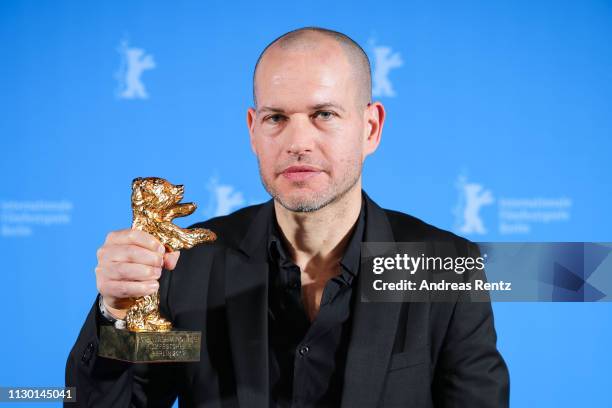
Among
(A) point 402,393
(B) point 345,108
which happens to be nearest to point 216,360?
(A) point 402,393

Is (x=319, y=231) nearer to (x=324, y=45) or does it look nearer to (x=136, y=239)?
(x=324, y=45)

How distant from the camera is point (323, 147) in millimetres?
2090

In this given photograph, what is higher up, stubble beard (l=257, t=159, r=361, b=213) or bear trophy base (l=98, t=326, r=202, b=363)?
stubble beard (l=257, t=159, r=361, b=213)

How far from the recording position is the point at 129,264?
5.58 feet

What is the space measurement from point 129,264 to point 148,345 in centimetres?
21

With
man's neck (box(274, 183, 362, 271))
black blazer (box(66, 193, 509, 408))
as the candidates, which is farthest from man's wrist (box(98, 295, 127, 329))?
man's neck (box(274, 183, 362, 271))

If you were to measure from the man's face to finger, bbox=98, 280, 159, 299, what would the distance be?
1.75 ft

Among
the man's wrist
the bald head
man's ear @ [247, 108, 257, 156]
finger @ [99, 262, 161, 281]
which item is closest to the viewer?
finger @ [99, 262, 161, 281]

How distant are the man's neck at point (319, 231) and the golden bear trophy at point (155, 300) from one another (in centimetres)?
50

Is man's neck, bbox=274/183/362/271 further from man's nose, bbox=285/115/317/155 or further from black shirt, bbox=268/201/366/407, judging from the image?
man's nose, bbox=285/115/317/155

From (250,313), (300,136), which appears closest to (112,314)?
(250,313)

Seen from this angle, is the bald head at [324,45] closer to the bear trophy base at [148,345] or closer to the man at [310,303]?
the man at [310,303]

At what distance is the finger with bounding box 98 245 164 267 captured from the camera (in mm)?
1708

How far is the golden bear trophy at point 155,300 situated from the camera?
1756mm
